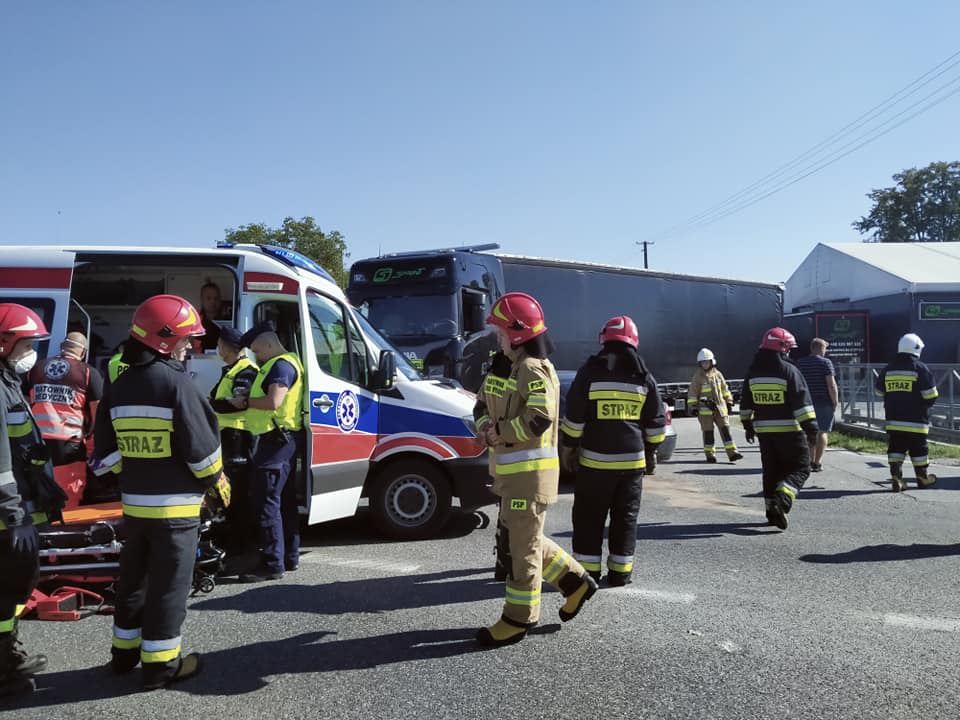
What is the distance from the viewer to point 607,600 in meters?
5.39

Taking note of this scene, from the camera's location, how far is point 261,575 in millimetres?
5906

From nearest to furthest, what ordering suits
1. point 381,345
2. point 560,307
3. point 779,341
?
point 381,345, point 779,341, point 560,307

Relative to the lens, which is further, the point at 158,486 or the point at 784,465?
the point at 784,465

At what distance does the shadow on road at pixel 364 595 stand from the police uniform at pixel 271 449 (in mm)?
227

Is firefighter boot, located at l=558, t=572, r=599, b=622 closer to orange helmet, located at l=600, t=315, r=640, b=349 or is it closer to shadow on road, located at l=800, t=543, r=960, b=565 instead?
orange helmet, located at l=600, t=315, r=640, b=349

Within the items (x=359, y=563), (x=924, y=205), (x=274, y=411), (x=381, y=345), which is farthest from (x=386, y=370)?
(x=924, y=205)

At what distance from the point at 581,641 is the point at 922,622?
2.18 m

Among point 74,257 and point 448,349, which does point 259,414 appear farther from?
point 448,349

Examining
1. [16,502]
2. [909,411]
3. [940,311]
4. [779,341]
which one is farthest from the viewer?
[940,311]

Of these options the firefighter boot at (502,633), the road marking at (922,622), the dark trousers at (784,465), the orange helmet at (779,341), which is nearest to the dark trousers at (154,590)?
the firefighter boot at (502,633)

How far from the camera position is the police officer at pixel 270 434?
19.0 ft

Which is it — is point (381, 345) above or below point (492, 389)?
above

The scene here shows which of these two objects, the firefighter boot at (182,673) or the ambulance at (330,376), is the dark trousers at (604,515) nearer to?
the ambulance at (330,376)

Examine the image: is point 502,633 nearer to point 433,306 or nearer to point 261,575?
point 261,575
